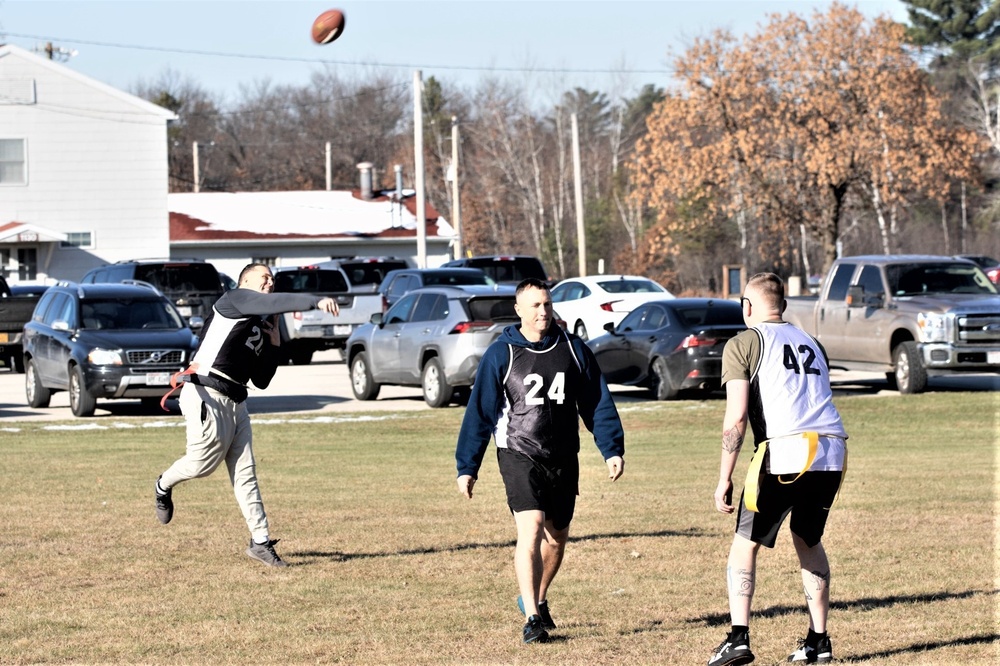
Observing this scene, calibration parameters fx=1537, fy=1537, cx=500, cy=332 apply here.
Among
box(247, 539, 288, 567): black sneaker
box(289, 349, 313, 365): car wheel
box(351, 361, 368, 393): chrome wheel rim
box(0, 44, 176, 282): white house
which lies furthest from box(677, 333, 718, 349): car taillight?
box(0, 44, 176, 282): white house

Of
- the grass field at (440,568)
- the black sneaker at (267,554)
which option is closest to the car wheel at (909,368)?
the grass field at (440,568)

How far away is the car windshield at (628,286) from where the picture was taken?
3250 centimetres

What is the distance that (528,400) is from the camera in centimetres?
733

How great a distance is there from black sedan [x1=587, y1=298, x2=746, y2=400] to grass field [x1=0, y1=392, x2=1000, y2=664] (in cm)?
563

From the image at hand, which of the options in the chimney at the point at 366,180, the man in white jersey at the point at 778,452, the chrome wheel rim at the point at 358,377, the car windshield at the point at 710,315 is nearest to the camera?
the man in white jersey at the point at 778,452

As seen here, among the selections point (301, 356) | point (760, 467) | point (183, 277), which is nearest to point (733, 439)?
point (760, 467)

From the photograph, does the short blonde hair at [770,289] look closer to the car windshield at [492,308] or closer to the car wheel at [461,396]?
the car windshield at [492,308]

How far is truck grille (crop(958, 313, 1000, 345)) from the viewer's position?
21.0m

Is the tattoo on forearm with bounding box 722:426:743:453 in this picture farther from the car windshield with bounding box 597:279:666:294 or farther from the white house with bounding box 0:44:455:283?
the white house with bounding box 0:44:455:283

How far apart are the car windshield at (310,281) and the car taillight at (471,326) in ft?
34.3

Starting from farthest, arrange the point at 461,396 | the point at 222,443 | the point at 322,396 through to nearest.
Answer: the point at 322,396 → the point at 461,396 → the point at 222,443

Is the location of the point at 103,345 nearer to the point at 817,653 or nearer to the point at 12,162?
the point at 817,653

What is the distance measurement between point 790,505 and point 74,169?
44.5 metres

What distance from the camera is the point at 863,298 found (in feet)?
73.6
